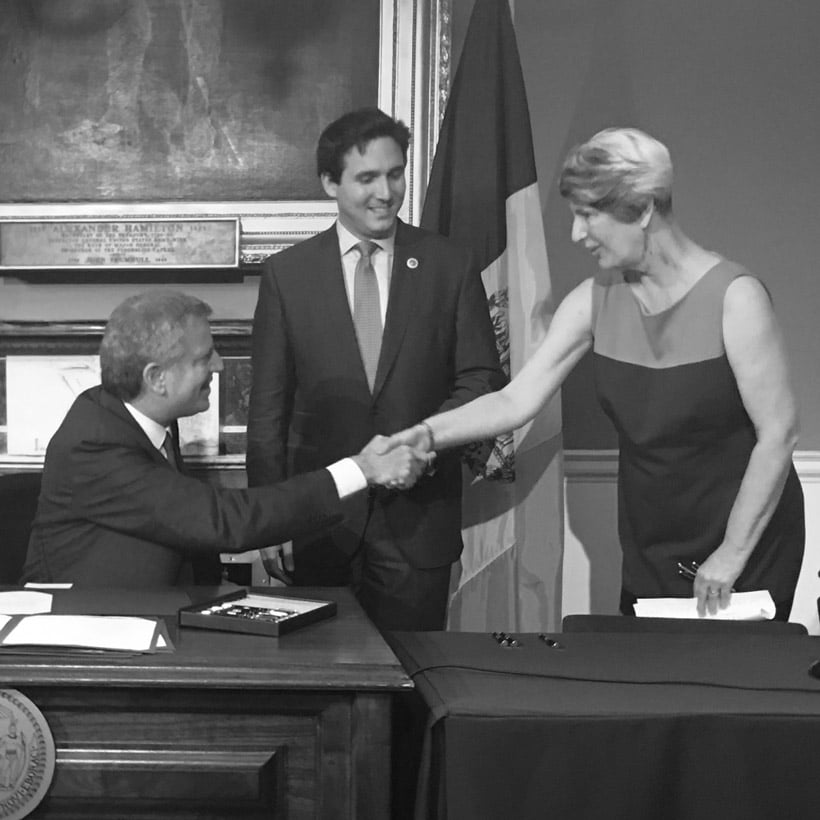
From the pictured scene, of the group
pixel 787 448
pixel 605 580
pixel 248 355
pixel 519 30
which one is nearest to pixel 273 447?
pixel 248 355

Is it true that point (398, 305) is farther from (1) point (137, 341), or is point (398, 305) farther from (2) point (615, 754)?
(2) point (615, 754)

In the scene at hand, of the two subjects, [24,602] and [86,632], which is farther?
[24,602]

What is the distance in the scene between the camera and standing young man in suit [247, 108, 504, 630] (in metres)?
2.74

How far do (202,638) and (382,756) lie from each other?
1.16 ft

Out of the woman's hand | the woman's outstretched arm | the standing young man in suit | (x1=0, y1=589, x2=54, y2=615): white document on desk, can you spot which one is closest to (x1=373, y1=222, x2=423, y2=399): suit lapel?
the standing young man in suit

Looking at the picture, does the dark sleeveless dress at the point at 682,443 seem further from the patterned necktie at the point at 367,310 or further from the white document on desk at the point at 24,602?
the white document on desk at the point at 24,602

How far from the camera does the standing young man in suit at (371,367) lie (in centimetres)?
274

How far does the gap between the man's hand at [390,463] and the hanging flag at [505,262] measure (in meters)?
0.77

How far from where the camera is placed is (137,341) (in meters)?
2.31

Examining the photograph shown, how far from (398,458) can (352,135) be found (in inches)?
35.2

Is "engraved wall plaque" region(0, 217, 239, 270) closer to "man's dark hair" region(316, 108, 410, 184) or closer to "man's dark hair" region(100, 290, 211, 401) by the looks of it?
"man's dark hair" region(316, 108, 410, 184)

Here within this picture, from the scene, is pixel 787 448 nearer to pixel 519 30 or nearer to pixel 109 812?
pixel 109 812

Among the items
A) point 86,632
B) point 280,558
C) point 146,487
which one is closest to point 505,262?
point 280,558

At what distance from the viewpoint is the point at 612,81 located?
3824 mm
